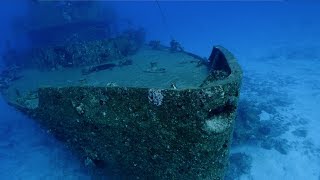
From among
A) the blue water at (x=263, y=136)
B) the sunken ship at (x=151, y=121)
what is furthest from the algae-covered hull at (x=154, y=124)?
the blue water at (x=263, y=136)

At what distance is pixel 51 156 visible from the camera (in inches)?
451

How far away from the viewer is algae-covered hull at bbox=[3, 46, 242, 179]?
4633mm

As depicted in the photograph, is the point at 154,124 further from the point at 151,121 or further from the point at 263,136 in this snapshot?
the point at 263,136

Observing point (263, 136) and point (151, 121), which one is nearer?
point (151, 121)

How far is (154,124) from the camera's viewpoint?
509cm

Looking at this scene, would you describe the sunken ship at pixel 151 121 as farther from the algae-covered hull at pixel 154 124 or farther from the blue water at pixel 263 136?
the blue water at pixel 263 136

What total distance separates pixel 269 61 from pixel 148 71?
17.9 meters

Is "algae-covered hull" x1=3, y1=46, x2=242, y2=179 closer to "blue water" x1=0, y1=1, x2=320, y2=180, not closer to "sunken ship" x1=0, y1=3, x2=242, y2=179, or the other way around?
"sunken ship" x1=0, y1=3, x2=242, y2=179

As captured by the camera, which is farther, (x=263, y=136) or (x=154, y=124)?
(x=263, y=136)

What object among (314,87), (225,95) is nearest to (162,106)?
(225,95)

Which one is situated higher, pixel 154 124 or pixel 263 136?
pixel 154 124

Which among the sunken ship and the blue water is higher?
the sunken ship

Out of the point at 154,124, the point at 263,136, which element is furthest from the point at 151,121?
the point at 263,136

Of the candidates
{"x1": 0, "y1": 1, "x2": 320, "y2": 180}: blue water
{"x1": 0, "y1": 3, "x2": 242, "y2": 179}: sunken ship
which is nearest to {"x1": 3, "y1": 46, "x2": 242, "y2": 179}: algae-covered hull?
{"x1": 0, "y1": 3, "x2": 242, "y2": 179}: sunken ship
